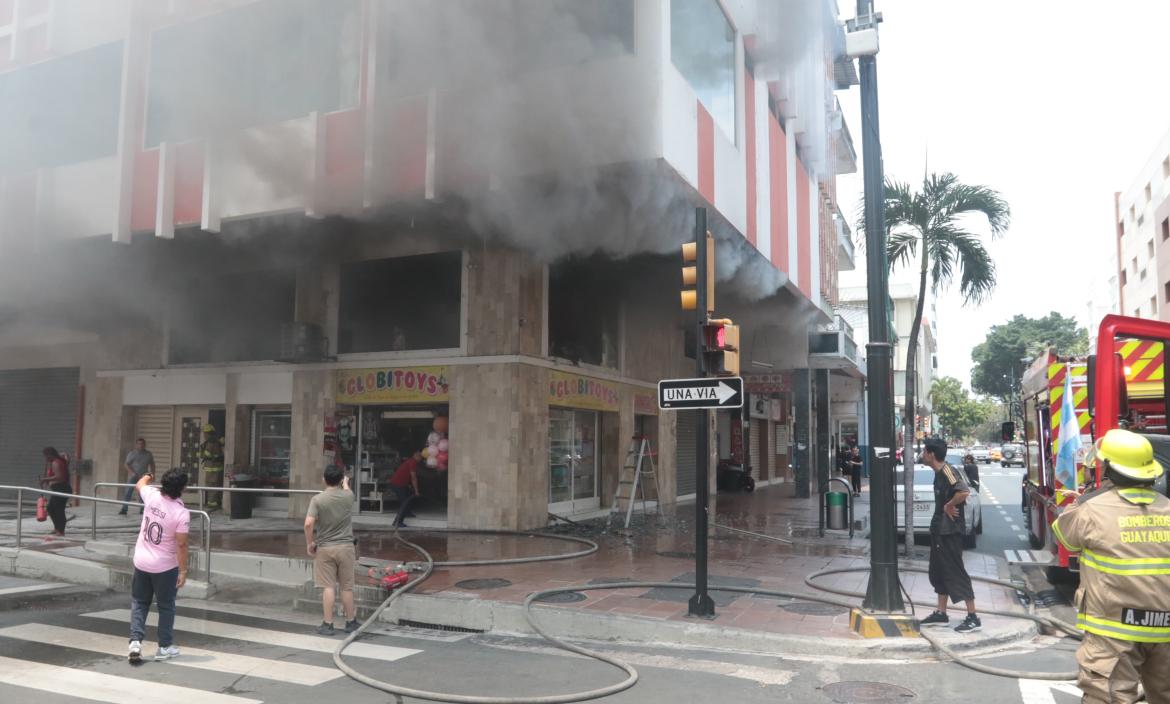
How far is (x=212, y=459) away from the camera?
44.6 feet

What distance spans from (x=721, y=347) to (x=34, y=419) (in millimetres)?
15411

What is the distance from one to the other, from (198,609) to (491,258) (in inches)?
235

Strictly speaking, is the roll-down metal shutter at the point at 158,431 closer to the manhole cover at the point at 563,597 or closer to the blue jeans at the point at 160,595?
the blue jeans at the point at 160,595

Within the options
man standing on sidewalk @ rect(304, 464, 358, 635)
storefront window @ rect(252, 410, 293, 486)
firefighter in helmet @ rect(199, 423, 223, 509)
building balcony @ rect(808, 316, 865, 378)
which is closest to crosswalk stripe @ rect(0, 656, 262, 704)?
man standing on sidewalk @ rect(304, 464, 358, 635)

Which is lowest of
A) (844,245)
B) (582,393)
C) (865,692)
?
(865,692)

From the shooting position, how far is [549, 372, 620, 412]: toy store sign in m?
12.2

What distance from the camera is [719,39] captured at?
35.7 ft

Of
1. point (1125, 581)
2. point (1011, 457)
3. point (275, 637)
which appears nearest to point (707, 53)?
→ point (275, 637)

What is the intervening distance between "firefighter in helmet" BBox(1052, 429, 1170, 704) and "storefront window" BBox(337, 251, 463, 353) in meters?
9.52

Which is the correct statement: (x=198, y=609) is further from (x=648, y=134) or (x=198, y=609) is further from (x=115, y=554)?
(x=648, y=134)

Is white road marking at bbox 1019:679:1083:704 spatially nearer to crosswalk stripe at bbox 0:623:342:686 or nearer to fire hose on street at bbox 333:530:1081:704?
fire hose on street at bbox 333:530:1081:704

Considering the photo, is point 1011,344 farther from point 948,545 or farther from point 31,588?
point 31,588

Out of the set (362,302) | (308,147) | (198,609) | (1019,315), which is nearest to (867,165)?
(308,147)

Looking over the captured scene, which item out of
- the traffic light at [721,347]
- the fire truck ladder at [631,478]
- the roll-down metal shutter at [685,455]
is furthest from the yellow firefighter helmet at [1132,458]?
the roll-down metal shutter at [685,455]
